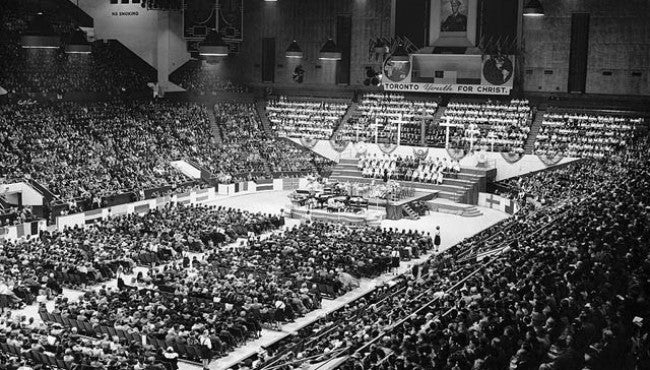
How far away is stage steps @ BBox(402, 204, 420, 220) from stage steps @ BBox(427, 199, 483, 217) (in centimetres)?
262

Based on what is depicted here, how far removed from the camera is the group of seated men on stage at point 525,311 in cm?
1425

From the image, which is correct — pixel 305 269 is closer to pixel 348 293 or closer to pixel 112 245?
pixel 348 293

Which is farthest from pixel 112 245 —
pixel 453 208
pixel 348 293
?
pixel 453 208

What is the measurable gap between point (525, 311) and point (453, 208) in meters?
31.2

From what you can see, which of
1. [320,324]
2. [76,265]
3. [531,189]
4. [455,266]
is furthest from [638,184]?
[76,265]

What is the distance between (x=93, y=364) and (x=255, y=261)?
11885 millimetres

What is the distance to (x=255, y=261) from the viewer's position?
31.7 metres

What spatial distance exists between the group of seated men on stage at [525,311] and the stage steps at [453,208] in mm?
18633

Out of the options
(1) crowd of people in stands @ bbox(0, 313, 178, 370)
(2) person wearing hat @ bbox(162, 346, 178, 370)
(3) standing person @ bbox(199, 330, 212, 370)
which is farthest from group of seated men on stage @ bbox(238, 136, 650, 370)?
(1) crowd of people in stands @ bbox(0, 313, 178, 370)

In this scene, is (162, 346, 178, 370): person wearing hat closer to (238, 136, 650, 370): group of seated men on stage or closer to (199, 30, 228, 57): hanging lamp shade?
(238, 136, 650, 370): group of seated men on stage

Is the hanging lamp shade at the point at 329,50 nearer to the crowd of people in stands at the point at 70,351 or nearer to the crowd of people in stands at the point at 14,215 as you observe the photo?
the crowd of people in stands at the point at 14,215

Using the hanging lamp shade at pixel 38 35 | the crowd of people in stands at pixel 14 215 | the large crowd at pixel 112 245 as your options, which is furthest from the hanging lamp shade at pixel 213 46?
the crowd of people in stands at pixel 14 215

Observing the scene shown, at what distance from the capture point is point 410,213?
45.9 meters

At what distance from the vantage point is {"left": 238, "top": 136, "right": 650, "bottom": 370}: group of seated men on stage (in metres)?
14.2
